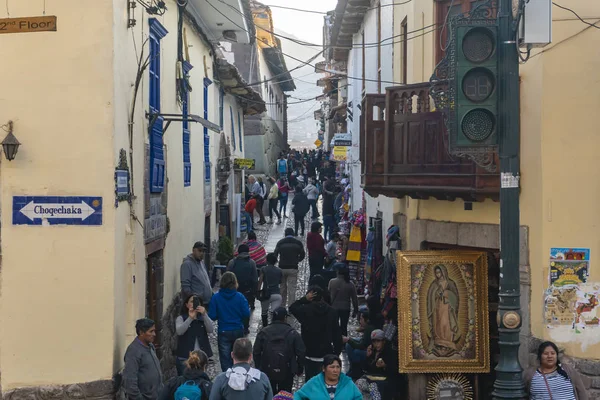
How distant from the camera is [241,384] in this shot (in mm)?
7145

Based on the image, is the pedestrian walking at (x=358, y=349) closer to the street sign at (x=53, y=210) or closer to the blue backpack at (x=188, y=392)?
the blue backpack at (x=188, y=392)

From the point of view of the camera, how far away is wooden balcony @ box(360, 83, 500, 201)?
1009 cm

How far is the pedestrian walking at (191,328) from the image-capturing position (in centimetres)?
1038

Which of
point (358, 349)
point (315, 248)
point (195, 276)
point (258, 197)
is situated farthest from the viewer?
point (258, 197)

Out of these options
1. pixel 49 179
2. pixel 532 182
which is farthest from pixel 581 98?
pixel 49 179

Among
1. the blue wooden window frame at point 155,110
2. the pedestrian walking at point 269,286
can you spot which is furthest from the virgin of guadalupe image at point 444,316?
the pedestrian walking at point 269,286

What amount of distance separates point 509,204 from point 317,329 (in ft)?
13.3

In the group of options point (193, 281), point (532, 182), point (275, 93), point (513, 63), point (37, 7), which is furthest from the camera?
point (275, 93)

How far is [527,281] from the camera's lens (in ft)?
31.2

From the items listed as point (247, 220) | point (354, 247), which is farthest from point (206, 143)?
point (247, 220)

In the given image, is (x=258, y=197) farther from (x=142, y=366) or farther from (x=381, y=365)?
(x=142, y=366)

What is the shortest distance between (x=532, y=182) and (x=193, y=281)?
18.3 feet

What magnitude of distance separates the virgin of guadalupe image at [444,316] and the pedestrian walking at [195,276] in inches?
157

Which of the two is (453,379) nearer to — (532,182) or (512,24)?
(532,182)
